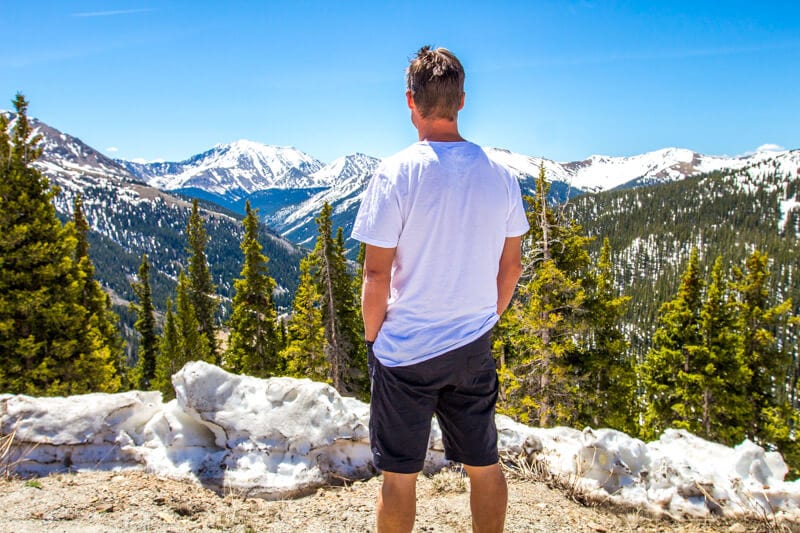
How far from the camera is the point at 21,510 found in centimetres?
425

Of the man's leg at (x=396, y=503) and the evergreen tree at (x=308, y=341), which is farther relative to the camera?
the evergreen tree at (x=308, y=341)

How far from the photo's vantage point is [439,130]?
106 inches

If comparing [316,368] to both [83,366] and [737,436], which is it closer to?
[83,366]

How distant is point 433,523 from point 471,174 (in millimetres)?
3442

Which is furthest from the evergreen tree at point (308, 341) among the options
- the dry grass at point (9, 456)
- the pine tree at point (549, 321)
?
the dry grass at point (9, 456)

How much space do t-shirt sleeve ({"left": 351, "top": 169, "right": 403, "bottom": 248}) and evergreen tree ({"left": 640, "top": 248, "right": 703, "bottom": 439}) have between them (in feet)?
69.4

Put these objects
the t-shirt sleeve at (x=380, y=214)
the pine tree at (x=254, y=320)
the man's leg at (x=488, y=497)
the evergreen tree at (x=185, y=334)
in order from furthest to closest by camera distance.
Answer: the evergreen tree at (x=185, y=334), the pine tree at (x=254, y=320), the man's leg at (x=488, y=497), the t-shirt sleeve at (x=380, y=214)

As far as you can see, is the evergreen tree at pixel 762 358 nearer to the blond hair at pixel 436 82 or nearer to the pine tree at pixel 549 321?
the pine tree at pixel 549 321

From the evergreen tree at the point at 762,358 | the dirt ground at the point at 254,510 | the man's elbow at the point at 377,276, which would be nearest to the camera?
the man's elbow at the point at 377,276

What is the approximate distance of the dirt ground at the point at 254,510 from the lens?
422 centimetres

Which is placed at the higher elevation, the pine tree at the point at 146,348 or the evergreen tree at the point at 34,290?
the evergreen tree at the point at 34,290


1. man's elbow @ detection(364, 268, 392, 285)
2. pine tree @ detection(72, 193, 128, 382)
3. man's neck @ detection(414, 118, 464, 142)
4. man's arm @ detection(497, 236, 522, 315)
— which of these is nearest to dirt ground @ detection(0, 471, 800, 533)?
man's arm @ detection(497, 236, 522, 315)

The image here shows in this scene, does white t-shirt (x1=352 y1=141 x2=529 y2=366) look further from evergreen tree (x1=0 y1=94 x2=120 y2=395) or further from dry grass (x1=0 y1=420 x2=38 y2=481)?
evergreen tree (x1=0 y1=94 x2=120 y2=395)

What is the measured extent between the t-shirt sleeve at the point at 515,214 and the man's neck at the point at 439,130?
0.44 metres
